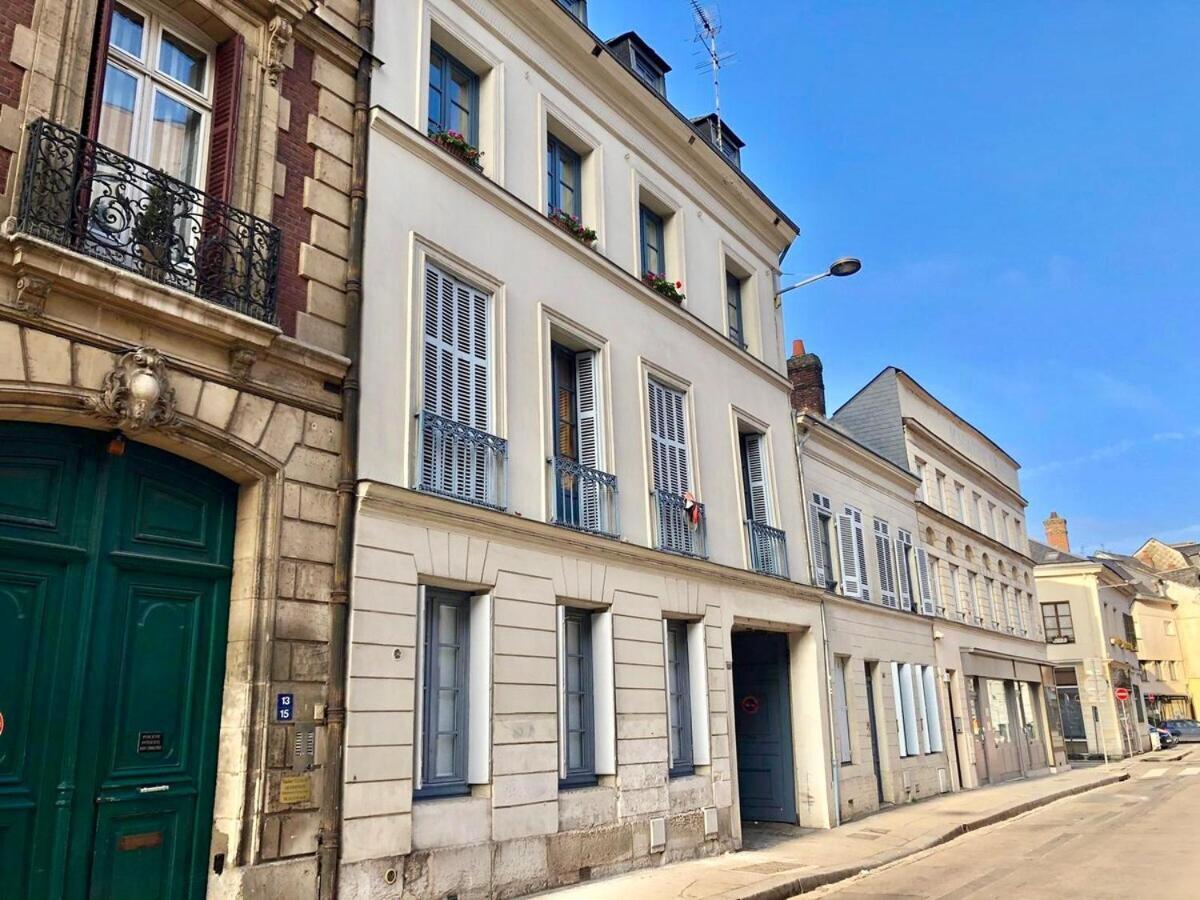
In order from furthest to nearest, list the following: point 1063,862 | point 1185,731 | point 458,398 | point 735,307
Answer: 1. point 1185,731
2. point 735,307
3. point 1063,862
4. point 458,398

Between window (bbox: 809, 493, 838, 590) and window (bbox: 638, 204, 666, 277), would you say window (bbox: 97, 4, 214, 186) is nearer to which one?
window (bbox: 638, 204, 666, 277)

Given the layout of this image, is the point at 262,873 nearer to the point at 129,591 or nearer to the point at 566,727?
the point at 129,591

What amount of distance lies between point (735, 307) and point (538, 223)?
5.97m

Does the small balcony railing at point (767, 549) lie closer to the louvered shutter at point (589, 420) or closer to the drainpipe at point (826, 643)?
the drainpipe at point (826, 643)

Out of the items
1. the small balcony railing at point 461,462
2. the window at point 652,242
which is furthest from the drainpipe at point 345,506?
the window at point 652,242

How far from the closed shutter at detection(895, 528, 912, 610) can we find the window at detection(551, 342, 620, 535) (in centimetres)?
1153

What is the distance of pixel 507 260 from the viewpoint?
10.0m

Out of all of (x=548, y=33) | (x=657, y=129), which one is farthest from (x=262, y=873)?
(x=657, y=129)

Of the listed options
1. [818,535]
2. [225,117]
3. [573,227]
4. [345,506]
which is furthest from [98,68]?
[818,535]

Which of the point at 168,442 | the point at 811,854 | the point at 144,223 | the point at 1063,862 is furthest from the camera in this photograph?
the point at 811,854

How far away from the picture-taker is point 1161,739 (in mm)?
43438

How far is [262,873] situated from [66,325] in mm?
3976

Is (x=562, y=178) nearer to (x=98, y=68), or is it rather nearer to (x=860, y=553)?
(x=98, y=68)

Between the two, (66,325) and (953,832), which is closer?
(66,325)
